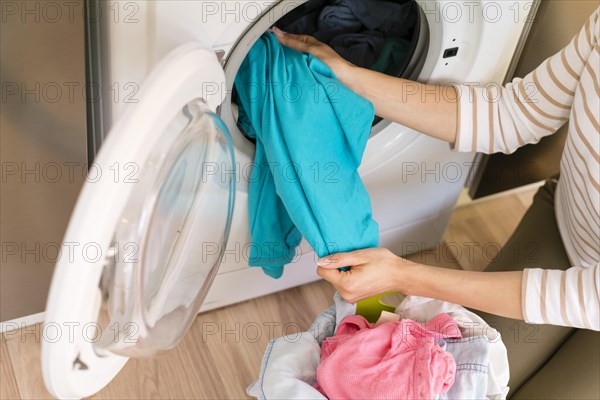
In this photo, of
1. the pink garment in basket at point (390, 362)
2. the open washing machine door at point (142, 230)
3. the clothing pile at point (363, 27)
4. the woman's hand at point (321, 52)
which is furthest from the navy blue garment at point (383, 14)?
the pink garment in basket at point (390, 362)

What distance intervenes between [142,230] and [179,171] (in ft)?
0.51

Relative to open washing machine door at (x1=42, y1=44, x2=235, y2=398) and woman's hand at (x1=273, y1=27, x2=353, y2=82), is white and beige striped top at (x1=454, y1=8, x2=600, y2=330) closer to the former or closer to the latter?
woman's hand at (x1=273, y1=27, x2=353, y2=82)

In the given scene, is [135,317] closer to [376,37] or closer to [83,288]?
[83,288]

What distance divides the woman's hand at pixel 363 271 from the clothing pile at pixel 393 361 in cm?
6

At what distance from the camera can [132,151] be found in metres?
0.72

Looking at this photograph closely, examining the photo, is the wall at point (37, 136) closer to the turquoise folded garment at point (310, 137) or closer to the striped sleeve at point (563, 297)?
Answer: the turquoise folded garment at point (310, 137)

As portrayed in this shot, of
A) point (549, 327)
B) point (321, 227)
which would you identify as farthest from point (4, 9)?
point (549, 327)

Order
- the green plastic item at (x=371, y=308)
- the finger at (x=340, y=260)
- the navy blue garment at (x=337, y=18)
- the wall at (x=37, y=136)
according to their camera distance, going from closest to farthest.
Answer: the wall at (x=37, y=136) → the finger at (x=340, y=260) → the green plastic item at (x=371, y=308) → the navy blue garment at (x=337, y=18)

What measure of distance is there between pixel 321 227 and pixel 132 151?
0.52 metres

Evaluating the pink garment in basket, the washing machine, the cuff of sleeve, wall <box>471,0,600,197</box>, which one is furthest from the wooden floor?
the cuff of sleeve

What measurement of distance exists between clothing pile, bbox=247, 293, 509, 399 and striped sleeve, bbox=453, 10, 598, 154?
311 millimetres

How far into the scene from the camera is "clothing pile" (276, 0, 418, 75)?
1.40 meters

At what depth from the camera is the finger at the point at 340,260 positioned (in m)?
1.17

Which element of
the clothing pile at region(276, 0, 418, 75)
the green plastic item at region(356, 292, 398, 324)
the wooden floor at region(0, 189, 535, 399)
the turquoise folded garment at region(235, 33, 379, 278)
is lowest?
the wooden floor at region(0, 189, 535, 399)
